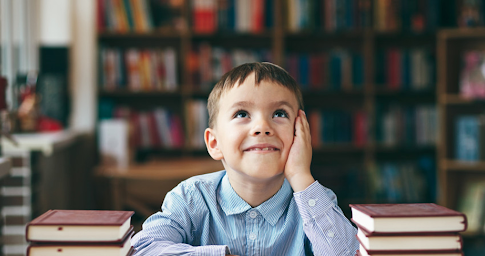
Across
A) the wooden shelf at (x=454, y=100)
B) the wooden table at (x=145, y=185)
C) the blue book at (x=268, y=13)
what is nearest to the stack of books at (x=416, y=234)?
the wooden table at (x=145, y=185)

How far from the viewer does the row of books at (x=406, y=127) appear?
11.5 feet

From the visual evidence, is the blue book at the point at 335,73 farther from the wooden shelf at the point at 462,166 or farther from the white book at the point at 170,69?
the white book at the point at 170,69

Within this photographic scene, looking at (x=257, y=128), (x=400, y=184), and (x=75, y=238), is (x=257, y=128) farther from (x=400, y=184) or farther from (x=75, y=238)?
(x=400, y=184)

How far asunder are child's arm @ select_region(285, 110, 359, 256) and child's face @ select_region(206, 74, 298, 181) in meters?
0.03

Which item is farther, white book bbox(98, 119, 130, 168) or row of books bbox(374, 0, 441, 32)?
row of books bbox(374, 0, 441, 32)

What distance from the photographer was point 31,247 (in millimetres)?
674

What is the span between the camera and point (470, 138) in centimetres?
305

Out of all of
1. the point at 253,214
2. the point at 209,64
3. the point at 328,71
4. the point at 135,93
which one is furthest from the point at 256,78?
the point at 135,93

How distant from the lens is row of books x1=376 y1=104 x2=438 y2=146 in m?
3.51

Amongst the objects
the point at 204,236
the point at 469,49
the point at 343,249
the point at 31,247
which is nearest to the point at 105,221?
the point at 31,247

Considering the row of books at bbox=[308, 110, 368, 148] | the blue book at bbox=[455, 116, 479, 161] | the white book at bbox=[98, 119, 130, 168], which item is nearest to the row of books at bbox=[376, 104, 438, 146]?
the row of books at bbox=[308, 110, 368, 148]

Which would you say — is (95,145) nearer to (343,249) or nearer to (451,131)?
(451,131)

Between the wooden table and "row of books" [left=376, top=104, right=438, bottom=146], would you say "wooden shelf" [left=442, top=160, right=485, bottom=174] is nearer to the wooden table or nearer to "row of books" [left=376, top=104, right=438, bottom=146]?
"row of books" [left=376, top=104, right=438, bottom=146]

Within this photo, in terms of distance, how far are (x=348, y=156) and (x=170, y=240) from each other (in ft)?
10.1
